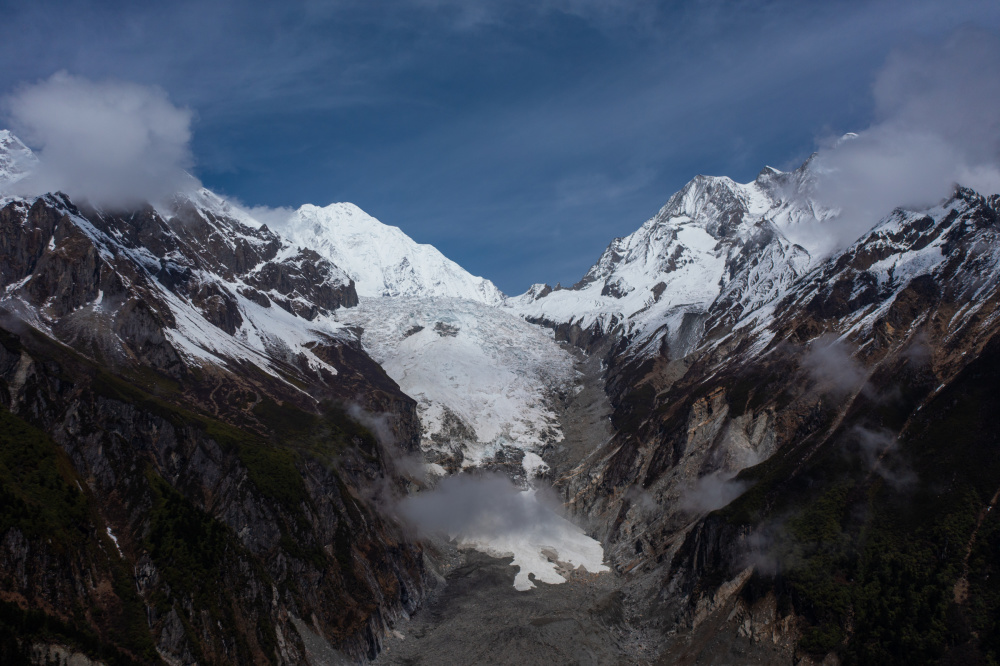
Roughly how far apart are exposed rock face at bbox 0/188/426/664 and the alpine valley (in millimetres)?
381

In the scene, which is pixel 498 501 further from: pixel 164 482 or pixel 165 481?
pixel 164 482

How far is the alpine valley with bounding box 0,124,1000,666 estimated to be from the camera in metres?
71.6

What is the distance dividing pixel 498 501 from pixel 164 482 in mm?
86223

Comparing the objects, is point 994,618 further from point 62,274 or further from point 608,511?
point 62,274

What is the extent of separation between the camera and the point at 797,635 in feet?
269

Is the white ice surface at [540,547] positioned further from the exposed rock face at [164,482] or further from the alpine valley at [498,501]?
the exposed rock face at [164,482]

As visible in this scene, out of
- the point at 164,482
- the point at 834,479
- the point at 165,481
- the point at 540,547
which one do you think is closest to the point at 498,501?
the point at 540,547

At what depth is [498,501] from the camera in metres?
160

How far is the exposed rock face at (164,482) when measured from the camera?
65188 mm

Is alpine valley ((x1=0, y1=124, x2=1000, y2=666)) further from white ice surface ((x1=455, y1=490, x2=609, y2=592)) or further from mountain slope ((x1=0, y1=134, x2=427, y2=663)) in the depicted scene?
white ice surface ((x1=455, y1=490, x2=609, y2=592))

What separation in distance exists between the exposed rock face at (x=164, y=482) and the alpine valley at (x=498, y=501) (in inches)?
15.0

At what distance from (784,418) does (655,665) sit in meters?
52.0

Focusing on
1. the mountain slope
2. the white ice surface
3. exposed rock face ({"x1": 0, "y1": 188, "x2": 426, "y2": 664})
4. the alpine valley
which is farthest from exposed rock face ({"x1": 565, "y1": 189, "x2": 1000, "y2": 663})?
the mountain slope

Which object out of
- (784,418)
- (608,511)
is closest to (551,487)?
(608,511)
